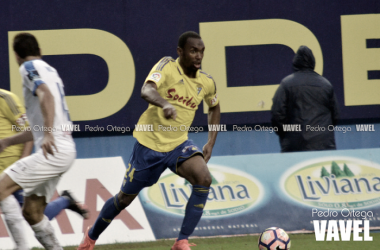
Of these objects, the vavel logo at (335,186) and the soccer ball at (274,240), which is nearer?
the soccer ball at (274,240)

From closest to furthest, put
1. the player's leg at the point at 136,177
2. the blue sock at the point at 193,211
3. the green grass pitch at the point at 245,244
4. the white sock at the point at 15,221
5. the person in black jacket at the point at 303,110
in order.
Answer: the white sock at the point at 15,221 → the blue sock at the point at 193,211 → the player's leg at the point at 136,177 → the green grass pitch at the point at 245,244 → the person in black jacket at the point at 303,110

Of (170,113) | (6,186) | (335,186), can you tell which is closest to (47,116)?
(6,186)

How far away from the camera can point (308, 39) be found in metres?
7.23

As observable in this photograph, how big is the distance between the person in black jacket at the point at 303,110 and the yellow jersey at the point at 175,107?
2077mm

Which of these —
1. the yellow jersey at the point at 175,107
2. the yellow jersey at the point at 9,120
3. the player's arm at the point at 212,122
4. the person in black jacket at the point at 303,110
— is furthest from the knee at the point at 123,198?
the person in black jacket at the point at 303,110

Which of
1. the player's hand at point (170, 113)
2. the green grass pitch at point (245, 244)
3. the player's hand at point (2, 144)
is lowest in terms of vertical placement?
the green grass pitch at point (245, 244)

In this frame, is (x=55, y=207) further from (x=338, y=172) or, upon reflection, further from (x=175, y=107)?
(x=338, y=172)

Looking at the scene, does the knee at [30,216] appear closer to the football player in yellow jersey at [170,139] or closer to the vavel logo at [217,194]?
the football player in yellow jersey at [170,139]

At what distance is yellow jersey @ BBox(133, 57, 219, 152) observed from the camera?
4.84 m

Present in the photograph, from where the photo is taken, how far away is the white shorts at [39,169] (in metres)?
3.86

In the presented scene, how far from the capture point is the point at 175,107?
4.87m

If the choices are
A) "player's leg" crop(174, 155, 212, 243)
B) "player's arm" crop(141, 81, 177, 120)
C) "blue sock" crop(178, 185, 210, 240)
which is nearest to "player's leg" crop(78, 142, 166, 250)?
"player's leg" crop(174, 155, 212, 243)

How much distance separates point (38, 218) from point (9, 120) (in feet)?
4.87

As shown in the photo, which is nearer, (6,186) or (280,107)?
(6,186)
